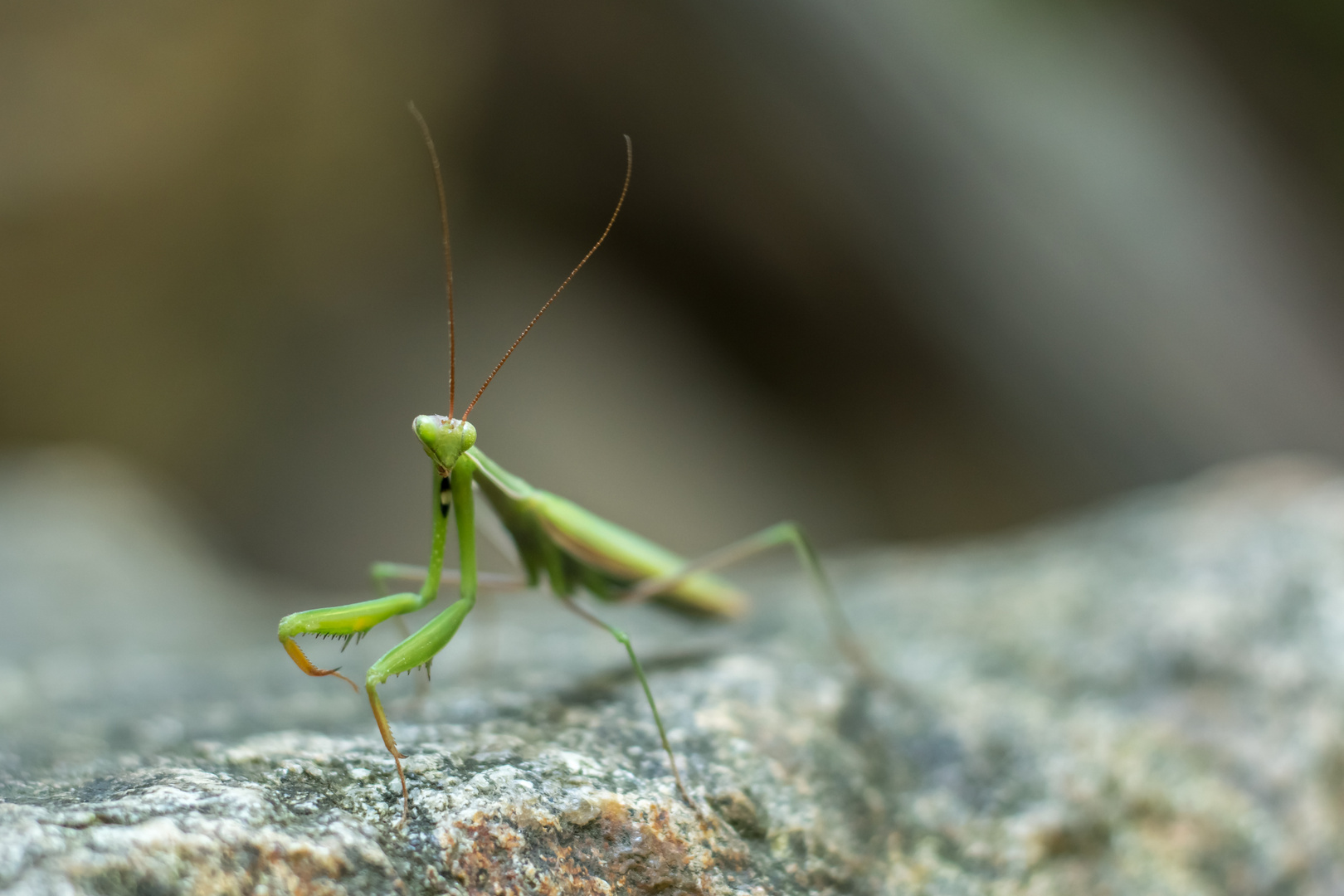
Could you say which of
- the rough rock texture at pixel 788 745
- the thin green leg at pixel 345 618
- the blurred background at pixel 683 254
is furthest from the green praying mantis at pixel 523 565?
the blurred background at pixel 683 254

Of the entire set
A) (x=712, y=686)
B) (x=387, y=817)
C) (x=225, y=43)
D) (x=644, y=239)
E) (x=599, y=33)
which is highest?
(x=599, y=33)

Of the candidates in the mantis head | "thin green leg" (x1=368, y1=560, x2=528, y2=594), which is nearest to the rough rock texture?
"thin green leg" (x1=368, y1=560, x2=528, y2=594)

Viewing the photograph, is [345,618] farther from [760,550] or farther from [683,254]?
[683,254]

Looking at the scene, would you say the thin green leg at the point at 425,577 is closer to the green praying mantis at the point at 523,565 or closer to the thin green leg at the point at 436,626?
the green praying mantis at the point at 523,565

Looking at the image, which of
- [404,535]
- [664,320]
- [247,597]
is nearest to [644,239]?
[664,320]

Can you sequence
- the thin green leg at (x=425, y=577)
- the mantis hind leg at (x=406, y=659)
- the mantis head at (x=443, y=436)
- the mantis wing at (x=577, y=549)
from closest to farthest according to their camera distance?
the mantis hind leg at (x=406, y=659)
the mantis head at (x=443, y=436)
the mantis wing at (x=577, y=549)
the thin green leg at (x=425, y=577)

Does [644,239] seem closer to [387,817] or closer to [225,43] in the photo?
[225,43]

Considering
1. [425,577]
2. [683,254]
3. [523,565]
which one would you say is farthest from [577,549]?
[683,254]

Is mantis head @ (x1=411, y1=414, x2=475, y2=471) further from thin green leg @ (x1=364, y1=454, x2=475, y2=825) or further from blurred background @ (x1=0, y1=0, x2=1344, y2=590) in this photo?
blurred background @ (x1=0, y1=0, x2=1344, y2=590)
